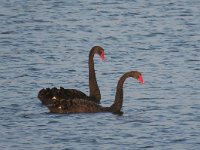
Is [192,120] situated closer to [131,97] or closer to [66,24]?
[131,97]

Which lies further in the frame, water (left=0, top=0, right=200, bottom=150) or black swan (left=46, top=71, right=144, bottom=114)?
black swan (left=46, top=71, right=144, bottom=114)

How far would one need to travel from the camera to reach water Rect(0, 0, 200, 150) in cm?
1491

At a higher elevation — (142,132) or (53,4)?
(53,4)

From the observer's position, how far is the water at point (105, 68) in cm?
1491

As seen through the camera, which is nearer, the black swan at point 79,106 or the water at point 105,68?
the water at point 105,68

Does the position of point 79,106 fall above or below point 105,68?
below

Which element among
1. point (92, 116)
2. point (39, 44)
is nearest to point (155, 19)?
point (39, 44)

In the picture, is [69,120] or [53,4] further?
[53,4]

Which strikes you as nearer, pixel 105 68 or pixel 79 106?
pixel 79 106

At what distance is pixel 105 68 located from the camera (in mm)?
20703

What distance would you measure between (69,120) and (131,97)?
213cm

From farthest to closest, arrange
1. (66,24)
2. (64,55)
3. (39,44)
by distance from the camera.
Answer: (66,24), (39,44), (64,55)

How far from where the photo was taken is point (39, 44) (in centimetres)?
2339

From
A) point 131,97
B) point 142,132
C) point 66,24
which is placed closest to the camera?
point 142,132
